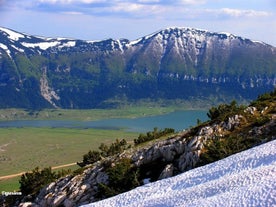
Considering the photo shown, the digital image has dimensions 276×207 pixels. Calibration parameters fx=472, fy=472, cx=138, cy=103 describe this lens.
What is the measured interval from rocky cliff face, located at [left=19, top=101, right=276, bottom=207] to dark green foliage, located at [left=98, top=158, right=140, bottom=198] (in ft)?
2.88

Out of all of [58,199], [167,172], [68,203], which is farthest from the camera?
[58,199]

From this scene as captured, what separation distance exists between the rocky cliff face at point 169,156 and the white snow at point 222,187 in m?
9.65

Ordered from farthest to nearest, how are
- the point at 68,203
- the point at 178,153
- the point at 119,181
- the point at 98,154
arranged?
the point at 98,154 → the point at 178,153 → the point at 68,203 → the point at 119,181

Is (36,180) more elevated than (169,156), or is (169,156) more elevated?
(169,156)

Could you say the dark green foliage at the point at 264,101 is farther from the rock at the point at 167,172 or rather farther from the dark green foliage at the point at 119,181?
the dark green foliage at the point at 119,181

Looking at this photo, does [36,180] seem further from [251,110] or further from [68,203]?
[251,110]

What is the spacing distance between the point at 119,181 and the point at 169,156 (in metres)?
4.97

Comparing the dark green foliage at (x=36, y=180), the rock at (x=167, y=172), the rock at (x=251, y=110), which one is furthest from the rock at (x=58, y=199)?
the rock at (x=251, y=110)

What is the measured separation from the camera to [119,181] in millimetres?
34781

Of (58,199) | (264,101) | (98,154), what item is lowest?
(98,154)

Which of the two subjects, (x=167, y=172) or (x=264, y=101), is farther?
(x=264, y=101)

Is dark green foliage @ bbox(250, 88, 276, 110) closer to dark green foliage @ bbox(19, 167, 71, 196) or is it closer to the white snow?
the white snow

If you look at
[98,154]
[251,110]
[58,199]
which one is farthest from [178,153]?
[98,154]

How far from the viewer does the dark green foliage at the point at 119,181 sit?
33656 mm
